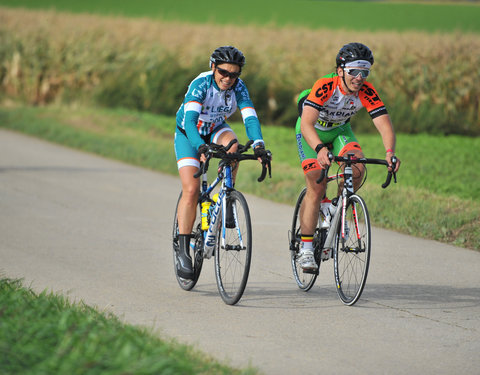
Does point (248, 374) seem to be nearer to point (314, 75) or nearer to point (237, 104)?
point (237, 104)

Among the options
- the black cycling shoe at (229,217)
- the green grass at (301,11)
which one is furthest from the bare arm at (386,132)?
the green grass at (301,11)

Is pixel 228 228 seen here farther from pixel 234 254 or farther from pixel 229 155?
pixel 229 155

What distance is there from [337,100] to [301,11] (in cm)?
5172

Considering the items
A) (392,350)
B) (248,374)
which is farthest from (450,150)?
(248,374)

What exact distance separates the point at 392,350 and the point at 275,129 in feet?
49.8

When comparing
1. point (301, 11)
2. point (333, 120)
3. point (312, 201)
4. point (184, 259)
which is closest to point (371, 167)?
point (333, 120)

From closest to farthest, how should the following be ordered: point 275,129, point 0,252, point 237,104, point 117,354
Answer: point 117,354
point 237,104
point 0,252
point 275,129

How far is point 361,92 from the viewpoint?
7.16 m

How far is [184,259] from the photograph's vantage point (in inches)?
289

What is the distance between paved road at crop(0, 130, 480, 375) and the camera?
5582 mm

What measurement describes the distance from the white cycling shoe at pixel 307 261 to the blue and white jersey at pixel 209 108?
3.42ft

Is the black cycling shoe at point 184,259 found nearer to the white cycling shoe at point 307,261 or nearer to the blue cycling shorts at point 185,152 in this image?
the blue cycling shorts at point 185,152

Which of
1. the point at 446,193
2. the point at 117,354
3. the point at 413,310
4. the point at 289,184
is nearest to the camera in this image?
the point at 117,354

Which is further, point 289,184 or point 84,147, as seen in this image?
point 84,147
